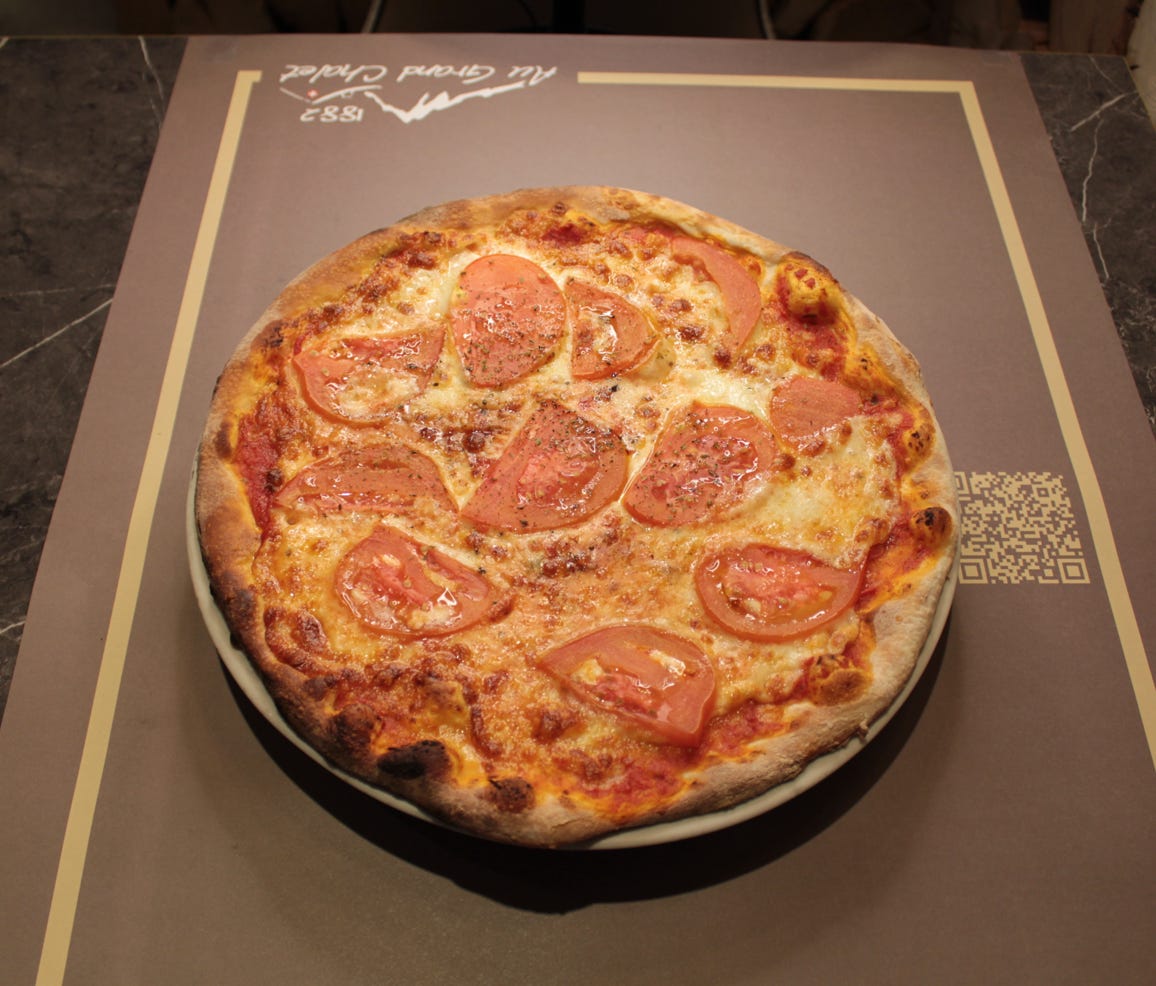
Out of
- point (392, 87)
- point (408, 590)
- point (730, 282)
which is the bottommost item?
point (408, 590)

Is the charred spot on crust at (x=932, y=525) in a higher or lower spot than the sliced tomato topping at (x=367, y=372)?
lower

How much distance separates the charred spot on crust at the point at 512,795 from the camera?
2268mm

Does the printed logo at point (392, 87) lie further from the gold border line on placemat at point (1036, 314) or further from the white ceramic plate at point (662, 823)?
the white ceramic plate at point (662, 823)

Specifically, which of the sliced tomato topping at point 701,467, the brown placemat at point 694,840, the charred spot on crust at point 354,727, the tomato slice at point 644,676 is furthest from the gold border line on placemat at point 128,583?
the sliced tomato topping at point 701,467

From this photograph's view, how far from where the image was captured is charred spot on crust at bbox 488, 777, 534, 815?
2.27 m

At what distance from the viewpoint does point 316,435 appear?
112 inches

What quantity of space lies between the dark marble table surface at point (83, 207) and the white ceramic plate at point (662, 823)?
0.73 m

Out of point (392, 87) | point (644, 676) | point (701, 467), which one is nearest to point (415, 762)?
point (644, 676)

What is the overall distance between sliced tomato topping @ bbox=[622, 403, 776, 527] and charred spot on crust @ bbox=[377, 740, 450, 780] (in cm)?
78

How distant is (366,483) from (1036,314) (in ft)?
7.53

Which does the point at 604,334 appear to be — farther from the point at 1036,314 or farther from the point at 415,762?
the point at 1036,314

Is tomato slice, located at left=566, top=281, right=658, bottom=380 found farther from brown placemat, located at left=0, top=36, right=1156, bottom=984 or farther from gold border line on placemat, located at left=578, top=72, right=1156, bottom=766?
gold border line on placemat, located at left=578, top=72, right=1156, bottom=766

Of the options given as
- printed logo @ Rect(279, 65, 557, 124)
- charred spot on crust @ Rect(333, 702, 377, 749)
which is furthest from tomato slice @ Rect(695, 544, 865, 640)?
printed logo @ Rect(279, 65, 557, 124)

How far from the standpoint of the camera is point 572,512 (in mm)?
2711
